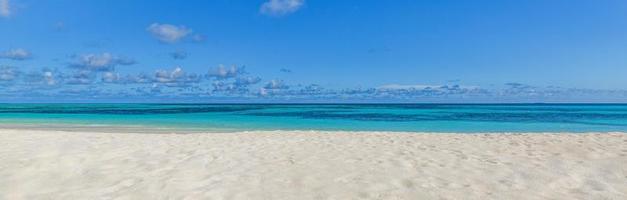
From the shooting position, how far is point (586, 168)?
7172mm

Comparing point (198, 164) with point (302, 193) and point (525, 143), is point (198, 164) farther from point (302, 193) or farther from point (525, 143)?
point (525, 143)

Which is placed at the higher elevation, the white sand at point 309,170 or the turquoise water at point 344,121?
the white sand at point 309,170

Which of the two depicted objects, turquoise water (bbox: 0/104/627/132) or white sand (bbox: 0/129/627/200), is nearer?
white sand (bbox: 0/129/627/200)

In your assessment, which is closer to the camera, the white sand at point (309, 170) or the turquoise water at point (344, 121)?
the white sand at point (309, 170)

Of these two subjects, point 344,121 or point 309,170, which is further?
point 344,121

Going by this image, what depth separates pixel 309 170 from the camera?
23.0 ft

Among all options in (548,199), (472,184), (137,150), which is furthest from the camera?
(137,150)

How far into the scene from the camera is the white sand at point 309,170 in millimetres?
5641

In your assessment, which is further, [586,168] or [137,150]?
[137,150]

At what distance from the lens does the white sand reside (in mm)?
5641

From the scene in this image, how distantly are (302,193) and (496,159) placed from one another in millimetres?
4149

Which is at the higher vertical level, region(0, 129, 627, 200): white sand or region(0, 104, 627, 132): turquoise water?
region(0, 129, 627, 200): white sand

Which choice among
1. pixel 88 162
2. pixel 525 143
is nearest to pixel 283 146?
pixel 88 162

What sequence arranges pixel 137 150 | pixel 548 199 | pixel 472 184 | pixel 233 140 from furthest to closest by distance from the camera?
pixel 233 140 → pixel 137 150 → pixel 472 184 → pixel 548 199
